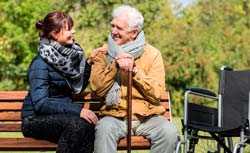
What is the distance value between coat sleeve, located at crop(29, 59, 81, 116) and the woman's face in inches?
8.7

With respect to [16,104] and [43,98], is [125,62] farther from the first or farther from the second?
[16,104]

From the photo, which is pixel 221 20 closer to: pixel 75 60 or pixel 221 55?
pixel 221 55

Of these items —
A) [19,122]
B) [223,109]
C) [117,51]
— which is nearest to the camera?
[117,51]

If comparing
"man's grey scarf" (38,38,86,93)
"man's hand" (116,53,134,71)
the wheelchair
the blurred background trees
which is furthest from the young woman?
the blurred background trees

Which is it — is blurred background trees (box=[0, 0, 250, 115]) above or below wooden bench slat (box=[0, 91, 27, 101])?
above

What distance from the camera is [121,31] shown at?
5.20 meters

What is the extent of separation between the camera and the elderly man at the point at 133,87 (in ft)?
16.6

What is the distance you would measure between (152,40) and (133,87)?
582 inches

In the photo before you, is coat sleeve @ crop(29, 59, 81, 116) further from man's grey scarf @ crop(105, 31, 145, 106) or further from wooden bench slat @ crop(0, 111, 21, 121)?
wooden bench slat @ crop(0, 111, 21, 121)

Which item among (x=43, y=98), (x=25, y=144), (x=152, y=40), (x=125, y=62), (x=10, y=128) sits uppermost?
(x=152, y=40)

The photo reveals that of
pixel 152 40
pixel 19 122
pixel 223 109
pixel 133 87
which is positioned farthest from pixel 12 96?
pixel 152 40

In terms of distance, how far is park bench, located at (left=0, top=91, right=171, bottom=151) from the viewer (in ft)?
17.1

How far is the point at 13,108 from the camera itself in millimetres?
5812

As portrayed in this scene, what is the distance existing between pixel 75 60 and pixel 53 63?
0.62 ft
